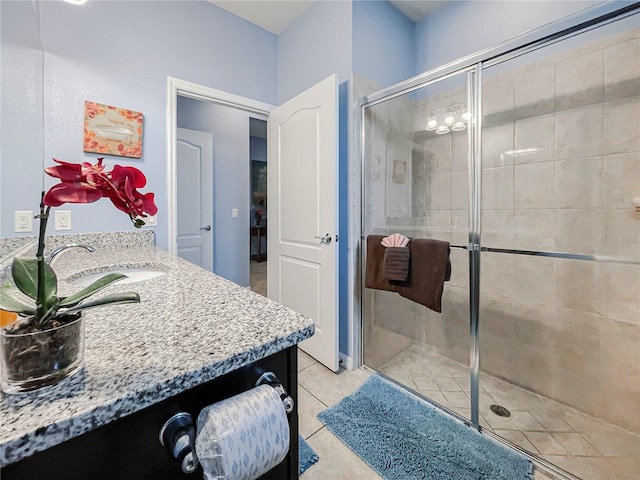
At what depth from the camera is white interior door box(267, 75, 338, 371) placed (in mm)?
1866

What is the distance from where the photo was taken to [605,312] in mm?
1448

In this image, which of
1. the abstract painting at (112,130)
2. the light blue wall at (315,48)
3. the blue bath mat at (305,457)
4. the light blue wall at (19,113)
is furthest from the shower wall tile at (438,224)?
the light blue wall at (19,113)

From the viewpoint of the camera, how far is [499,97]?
5.75 ft

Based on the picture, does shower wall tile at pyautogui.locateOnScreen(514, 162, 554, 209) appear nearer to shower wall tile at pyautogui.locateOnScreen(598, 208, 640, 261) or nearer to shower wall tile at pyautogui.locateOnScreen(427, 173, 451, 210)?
shower wall tile at pyautogui.locateOnScreen(598, 208, 640, 261)

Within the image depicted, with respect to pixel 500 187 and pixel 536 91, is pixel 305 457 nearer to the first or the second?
pixel 500 187

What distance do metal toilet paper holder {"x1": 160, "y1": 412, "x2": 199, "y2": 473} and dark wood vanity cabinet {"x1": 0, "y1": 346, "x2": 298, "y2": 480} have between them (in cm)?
1

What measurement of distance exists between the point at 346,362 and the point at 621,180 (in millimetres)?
1840

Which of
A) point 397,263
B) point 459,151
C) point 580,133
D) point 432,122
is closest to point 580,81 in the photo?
point 580,133

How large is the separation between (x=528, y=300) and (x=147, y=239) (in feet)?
8.05

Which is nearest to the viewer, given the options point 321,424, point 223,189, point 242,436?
point 242,436

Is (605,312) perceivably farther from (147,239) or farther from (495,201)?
(147,239)

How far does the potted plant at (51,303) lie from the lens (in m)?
0.37

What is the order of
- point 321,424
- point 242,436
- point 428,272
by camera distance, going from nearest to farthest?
point 242,436
point 321,424
point 428,272

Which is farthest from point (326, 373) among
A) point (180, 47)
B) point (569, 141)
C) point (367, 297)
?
point (180, 47)
